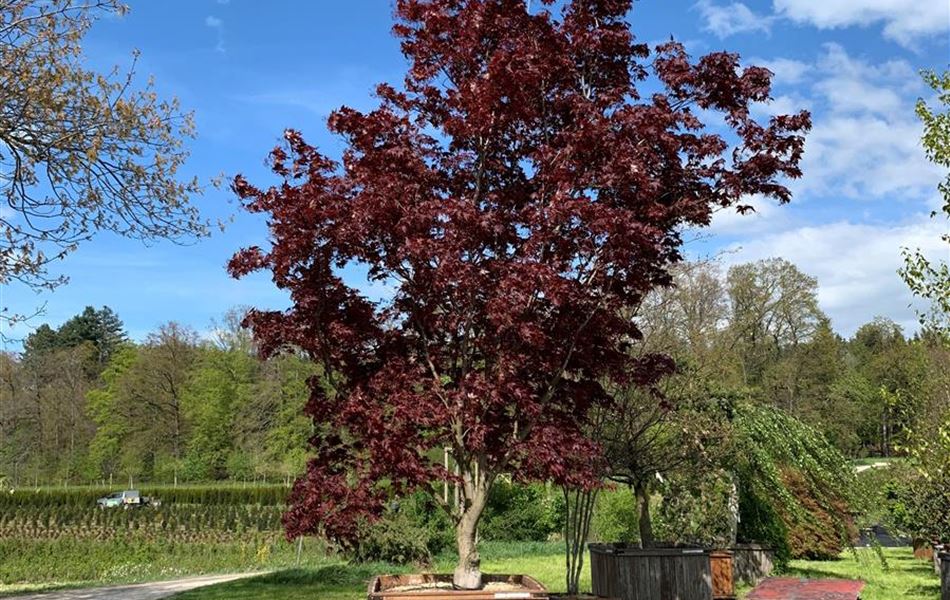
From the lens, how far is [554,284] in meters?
5.20

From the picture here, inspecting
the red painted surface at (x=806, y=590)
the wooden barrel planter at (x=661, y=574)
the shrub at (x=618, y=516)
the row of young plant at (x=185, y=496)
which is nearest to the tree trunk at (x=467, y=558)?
the wooden barrel planter at (x=661, y=574)

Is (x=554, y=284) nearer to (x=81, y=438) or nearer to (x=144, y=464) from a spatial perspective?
(x=144, y=464)

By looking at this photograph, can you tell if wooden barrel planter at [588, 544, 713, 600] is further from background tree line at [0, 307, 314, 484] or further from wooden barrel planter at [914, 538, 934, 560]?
background tree line at [0, 307, 314, 484]

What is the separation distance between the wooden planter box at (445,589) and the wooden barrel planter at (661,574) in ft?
5.58

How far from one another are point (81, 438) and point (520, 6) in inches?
1905

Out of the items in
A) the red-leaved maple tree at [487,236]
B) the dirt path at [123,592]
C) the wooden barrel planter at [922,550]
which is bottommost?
the wooden barrel planter at [922,550]

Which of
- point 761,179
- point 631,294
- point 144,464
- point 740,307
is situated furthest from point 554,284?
point 144,464

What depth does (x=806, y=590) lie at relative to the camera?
295 inches

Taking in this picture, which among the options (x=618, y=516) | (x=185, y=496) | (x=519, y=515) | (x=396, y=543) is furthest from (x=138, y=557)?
(x=185, y=496)

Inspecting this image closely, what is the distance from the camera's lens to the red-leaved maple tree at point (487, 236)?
548 centimetres

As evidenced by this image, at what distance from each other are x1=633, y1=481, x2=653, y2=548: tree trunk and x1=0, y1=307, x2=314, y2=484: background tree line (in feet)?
95.9

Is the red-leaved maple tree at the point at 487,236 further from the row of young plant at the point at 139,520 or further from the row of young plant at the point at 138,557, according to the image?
the row of young plant at the point at 139,520

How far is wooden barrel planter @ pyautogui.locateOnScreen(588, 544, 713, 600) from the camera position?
7.41m

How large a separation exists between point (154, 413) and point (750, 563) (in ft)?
131
